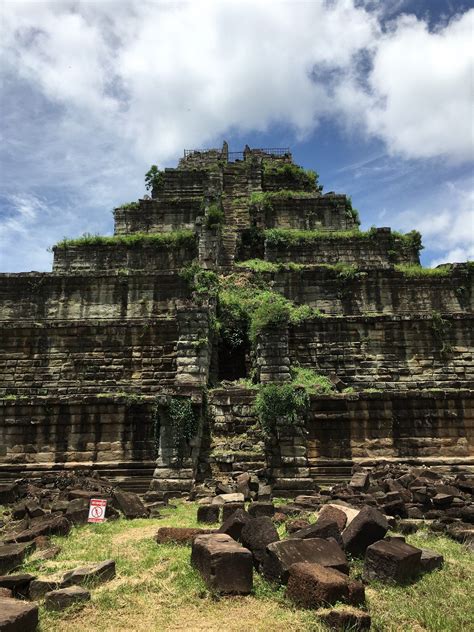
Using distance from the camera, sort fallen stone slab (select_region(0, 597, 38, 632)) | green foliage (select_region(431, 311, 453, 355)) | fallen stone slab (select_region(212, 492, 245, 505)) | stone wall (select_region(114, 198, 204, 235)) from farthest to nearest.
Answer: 1. stone wall (select_region(114, 198, 204, 235))
2. green foliage (select_region(431, 311, 453, 355))
3. fallen stone slab (select_region(212, 492, 245, 505))
4. fallen stone slab (select_region(0, 597, 38, 632))

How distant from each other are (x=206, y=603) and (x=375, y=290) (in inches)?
573

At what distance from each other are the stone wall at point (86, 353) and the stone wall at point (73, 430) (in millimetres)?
2504

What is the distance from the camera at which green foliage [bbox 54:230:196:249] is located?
19594 millimetres

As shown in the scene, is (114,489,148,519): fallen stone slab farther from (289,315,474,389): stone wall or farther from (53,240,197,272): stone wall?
(53,240,197,272): stone wall

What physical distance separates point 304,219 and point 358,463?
14.7 m

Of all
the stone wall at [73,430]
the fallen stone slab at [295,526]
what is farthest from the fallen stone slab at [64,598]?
the stone wall at [73,430]

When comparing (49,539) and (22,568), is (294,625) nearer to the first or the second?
(22,568)

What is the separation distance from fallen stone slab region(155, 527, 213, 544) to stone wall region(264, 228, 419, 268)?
14496 mm

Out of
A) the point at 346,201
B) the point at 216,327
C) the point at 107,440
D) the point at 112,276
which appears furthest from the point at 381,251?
the point at 107,440

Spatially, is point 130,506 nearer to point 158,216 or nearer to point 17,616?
point 17,616

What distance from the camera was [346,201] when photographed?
74.3ft

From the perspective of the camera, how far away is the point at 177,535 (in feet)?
18.8

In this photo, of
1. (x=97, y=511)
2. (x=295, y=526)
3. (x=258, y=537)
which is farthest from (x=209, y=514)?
(x=258, y=537)

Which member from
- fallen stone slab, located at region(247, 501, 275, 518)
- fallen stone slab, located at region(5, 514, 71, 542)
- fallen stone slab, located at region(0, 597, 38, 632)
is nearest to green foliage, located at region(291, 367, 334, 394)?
fallen stone slab, located at region(247, 501, 275, 518)
